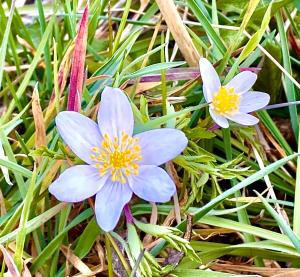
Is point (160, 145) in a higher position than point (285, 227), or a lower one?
higher

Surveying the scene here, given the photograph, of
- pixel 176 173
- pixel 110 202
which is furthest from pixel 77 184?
pixel 176 173

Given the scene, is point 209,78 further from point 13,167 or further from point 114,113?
point 13,167

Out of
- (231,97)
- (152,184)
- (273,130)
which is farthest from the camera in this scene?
(273,130)

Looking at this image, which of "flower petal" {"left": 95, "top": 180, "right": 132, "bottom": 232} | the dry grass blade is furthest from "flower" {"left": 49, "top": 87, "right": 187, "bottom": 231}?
the dry grass blade

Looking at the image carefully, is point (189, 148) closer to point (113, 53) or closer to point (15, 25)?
point (113, 53)

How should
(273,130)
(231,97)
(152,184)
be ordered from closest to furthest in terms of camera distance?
(152,184)
(231,97)
(273,130)

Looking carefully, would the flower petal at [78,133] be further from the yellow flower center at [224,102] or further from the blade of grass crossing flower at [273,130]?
the blade of grass crossing flower at [273,130]
